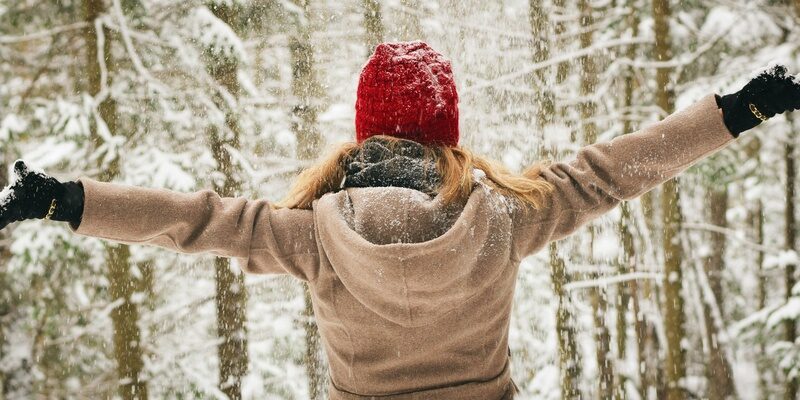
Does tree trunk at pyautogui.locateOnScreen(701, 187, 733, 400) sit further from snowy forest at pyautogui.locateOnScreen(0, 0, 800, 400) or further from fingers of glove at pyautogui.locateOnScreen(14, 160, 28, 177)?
fingers of glove at pyautogui.locateOnScreen(14, 160, 28, 177)

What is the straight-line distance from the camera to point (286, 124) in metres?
8.25

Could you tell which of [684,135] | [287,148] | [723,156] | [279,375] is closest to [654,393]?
[723,156]

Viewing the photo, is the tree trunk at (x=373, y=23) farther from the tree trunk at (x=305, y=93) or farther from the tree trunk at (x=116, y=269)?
the tree trunk at (x=116, y=269)

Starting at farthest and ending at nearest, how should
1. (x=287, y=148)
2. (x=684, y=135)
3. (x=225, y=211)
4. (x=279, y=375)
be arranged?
(x=279, y=375) → (x=287, y=148) → (x=684, y=135) → (x=225, y=211)

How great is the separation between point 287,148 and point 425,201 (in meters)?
7.29

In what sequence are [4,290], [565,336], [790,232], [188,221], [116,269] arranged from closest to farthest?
[188,221], [116,269], [565,336], [4,290], [790,232]

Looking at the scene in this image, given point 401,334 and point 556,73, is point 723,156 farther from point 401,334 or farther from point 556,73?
point 401,334

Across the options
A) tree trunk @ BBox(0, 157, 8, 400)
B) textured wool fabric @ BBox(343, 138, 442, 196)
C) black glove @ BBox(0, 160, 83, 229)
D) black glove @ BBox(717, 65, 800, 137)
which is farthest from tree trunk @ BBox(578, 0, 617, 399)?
tree trunk @ BBox(0, 157, 8, 400)

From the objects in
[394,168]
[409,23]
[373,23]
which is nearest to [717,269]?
[409,23]

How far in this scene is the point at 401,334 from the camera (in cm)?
176

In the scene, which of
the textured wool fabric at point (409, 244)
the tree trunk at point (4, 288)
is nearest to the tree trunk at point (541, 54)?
the textured wool fabric at point (409, 244)

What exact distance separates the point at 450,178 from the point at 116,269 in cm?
645

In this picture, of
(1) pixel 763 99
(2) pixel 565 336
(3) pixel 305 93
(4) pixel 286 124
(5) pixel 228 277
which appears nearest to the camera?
(1) pixel 763 99

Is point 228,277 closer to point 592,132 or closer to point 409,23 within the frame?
point 409,23
